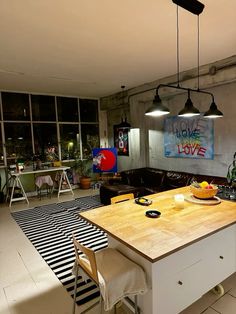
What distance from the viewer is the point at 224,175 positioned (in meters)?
4.28

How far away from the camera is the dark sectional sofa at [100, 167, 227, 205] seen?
447 cm

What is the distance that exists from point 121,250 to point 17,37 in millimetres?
2875

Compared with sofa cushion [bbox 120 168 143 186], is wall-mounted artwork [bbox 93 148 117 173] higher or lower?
higher

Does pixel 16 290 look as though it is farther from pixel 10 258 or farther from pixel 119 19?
pixel 119 19

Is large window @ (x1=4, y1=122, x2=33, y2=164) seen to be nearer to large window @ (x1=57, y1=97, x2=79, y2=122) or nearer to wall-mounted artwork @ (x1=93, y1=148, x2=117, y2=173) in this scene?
large window @ (x1=57, y1=97, x2=79, y2=122)

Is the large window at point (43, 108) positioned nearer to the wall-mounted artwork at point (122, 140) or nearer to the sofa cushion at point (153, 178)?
the wall-mounted artwork at point (122, 140)

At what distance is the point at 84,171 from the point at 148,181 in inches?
97.3

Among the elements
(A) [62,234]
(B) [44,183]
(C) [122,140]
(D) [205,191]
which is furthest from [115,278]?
(C) [122,140]

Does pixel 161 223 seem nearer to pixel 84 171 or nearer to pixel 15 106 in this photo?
pixel 84 171

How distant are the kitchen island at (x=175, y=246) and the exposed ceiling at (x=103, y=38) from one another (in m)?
2.11

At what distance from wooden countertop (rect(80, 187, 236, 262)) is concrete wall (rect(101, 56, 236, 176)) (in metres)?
2.21

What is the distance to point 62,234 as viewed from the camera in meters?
3.51

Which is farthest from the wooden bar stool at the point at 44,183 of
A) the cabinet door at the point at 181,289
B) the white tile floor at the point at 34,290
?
the cabinet door at the point at 181,289

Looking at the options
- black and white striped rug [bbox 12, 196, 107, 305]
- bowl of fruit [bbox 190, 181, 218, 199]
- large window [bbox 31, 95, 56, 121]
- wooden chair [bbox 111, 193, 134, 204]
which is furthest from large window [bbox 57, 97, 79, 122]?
bowl of fruit [bbox 190, 181, 218, 199]
